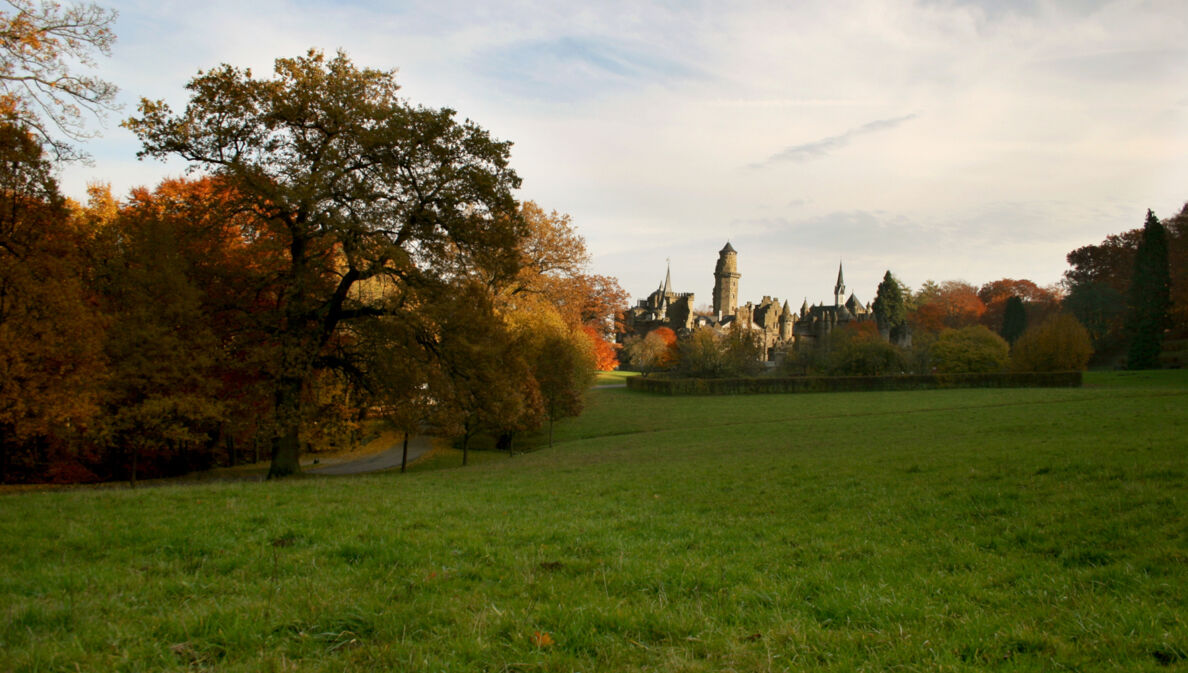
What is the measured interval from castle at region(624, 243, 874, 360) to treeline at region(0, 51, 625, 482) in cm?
9708

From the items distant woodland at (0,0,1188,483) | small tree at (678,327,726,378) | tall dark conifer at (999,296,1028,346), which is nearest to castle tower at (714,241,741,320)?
tall dark conifer at (999,296,1028,346)

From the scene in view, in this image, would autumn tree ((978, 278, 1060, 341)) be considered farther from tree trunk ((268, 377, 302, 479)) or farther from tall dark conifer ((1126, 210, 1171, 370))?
tree trunk ((268, 377, 302, 479))

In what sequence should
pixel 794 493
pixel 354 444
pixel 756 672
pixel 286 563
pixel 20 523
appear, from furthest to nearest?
pixel 354 444
pixel 794 493
pixel 20 523
pixel 286 563
pixel 756 672

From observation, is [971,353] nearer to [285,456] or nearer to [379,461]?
[379,461]

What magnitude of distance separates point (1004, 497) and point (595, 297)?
1878 inches

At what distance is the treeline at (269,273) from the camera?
1859cm

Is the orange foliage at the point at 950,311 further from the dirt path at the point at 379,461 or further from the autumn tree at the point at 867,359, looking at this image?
the dirt path at the point at 379,461

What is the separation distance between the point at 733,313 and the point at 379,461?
404 ft

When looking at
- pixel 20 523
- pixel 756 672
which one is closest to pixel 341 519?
pixel 20 523

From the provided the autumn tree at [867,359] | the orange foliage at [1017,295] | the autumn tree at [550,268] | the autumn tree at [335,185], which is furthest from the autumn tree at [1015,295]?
the autumn tree at [335,185]

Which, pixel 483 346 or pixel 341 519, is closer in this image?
pixel 341 519

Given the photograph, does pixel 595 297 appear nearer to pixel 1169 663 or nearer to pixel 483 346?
pixel 483 346

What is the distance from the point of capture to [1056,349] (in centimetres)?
6500

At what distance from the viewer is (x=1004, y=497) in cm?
965
